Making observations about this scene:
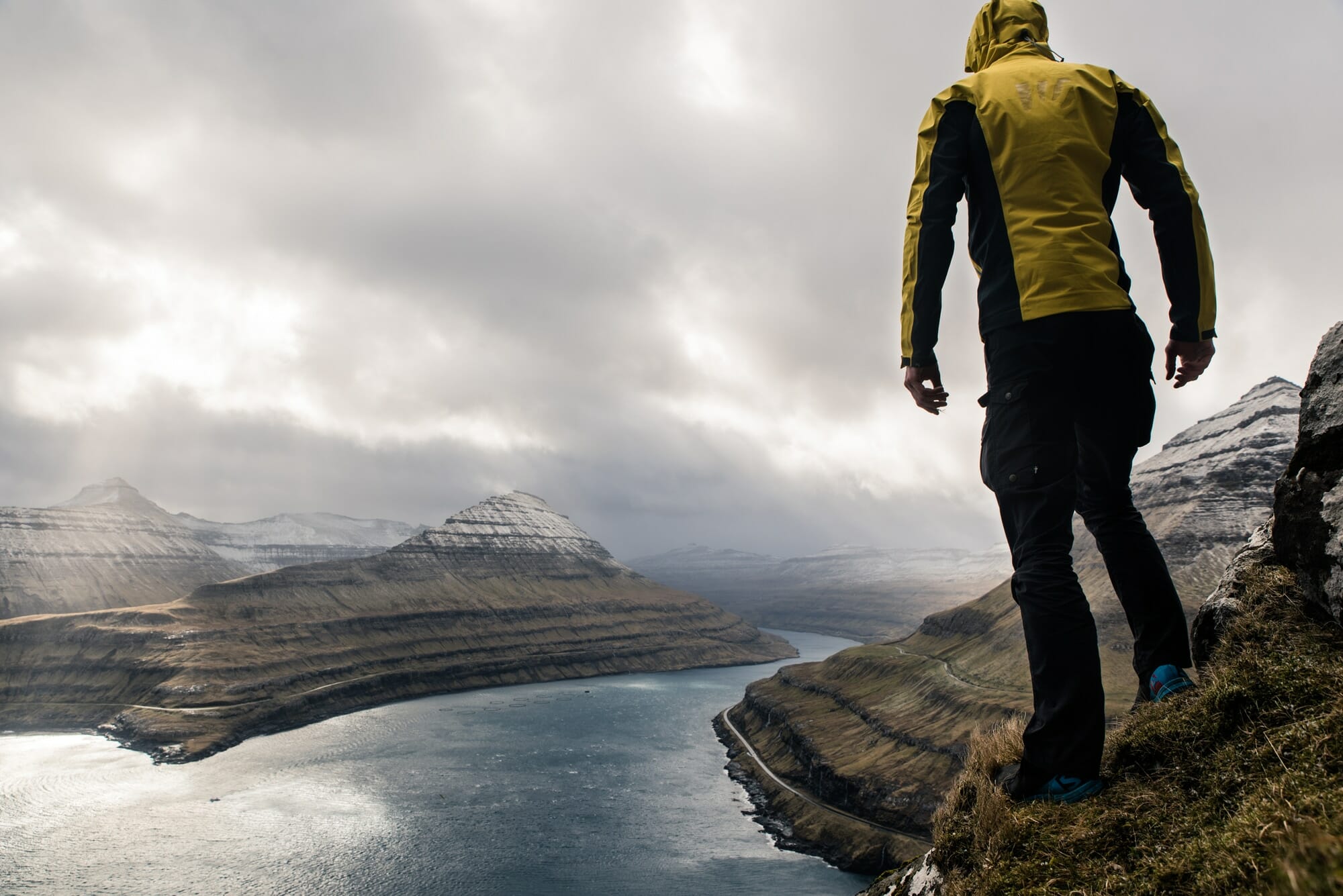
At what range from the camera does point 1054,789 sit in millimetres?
5113

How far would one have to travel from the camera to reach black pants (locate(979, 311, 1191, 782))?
5309mm

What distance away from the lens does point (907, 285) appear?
619 centimetres

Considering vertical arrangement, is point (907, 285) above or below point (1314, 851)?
above

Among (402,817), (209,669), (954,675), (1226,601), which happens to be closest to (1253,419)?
(954,675)

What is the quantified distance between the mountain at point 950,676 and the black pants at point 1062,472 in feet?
265

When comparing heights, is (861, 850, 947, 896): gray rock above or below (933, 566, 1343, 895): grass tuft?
below

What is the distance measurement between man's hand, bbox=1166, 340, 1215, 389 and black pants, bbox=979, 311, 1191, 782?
0.62 metres

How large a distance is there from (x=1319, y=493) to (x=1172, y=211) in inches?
96.9

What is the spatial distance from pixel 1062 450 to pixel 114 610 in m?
225

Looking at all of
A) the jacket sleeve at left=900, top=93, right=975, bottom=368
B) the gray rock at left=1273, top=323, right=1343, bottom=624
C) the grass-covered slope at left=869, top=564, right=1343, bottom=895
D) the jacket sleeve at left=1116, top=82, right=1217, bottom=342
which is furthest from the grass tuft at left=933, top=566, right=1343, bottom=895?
the jacket sleeve at left=900, top=93, right=975, bottom=368

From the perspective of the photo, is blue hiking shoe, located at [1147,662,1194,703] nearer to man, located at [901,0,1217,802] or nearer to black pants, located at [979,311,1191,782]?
man, located at [901,0,1217,802]

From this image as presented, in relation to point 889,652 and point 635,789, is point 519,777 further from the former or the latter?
point 889,652

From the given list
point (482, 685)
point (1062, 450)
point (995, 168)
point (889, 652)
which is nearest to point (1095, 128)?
point (995, 168)

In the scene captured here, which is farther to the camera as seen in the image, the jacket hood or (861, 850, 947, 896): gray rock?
the jacket hood
